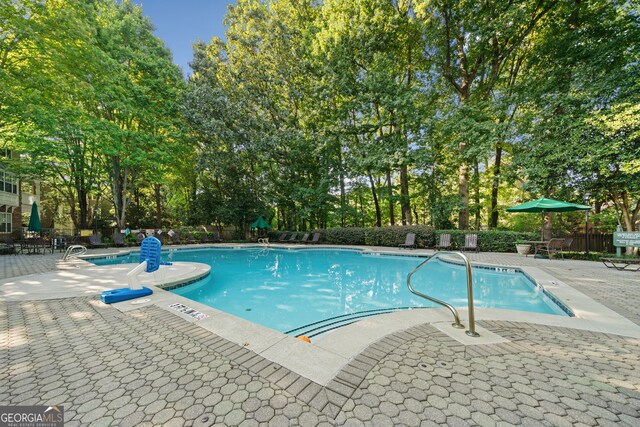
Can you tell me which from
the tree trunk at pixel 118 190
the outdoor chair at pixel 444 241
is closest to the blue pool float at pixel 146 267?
the outdoor chair at pixel 444 241

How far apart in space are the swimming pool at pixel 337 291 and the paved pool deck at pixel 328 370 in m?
1.50

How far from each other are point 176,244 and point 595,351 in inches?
751

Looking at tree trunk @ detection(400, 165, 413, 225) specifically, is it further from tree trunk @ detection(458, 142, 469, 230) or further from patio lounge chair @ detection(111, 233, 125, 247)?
patio lounge chair @ detection(111, 233, 125, 247)

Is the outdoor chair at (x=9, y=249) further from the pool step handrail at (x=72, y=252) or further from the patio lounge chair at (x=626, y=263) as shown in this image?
the patio lounge chair at (x=626, y=263)

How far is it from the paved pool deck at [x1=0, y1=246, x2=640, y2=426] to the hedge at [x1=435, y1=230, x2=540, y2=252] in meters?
8.34

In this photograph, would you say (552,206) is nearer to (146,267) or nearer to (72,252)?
(146,267)

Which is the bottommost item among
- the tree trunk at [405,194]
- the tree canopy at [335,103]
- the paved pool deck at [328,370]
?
the paved pool deck at [328,370]

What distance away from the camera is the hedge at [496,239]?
11086 mm

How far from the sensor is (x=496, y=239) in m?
11.4

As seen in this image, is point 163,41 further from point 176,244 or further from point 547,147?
point 547,147

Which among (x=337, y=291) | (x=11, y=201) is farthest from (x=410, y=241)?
(x=11, y=201)

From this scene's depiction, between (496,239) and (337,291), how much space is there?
30.4 ft

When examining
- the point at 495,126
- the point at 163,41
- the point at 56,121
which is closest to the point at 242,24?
the point at 163,41

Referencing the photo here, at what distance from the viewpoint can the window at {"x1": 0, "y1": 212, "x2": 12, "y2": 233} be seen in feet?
53.8
